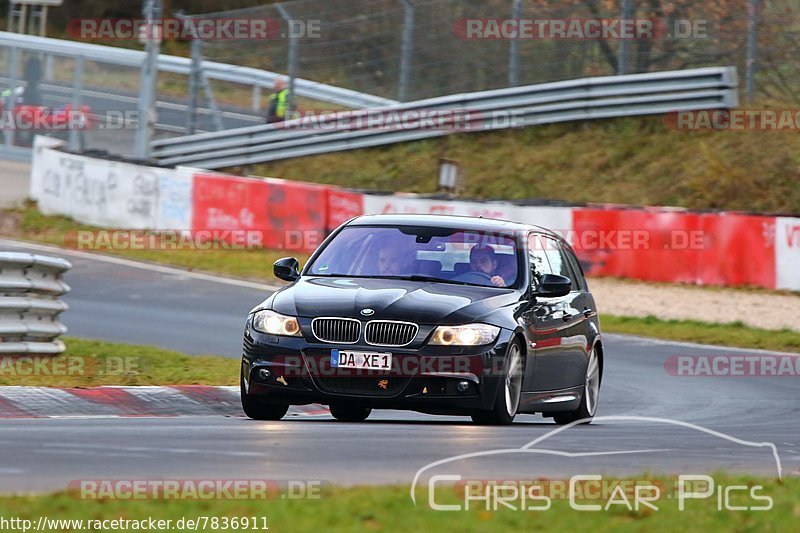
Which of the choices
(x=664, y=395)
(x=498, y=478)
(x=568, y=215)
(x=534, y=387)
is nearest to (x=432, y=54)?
(x=568, y=215)

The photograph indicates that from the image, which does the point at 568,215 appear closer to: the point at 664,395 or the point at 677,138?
the point at 677,138

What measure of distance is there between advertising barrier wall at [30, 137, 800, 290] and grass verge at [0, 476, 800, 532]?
594 inches

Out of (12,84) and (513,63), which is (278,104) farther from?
(12,84)

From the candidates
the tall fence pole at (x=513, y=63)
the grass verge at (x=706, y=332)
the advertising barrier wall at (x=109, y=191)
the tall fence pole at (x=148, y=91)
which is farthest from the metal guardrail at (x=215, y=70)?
the grass verge at (x=706, y=332)

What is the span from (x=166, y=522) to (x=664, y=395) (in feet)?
29.9

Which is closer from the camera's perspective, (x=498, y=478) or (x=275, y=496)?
(x=275, y=496)

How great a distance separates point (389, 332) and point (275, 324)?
2.48 feet

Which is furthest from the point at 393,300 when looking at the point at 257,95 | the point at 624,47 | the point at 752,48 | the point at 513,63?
the point at 257,95

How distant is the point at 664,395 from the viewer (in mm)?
13867

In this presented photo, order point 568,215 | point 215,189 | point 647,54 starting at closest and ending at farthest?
point 568,215 → point 215,189 → point 647,54

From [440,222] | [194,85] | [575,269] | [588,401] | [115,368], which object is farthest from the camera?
[194,85]

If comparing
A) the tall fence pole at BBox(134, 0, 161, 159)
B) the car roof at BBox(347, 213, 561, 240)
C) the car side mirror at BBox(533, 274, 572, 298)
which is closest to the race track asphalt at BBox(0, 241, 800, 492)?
the car side mirror at BBox(533, 274, 572, 298)

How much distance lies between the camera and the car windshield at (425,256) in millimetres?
10305

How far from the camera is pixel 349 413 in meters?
10.6
